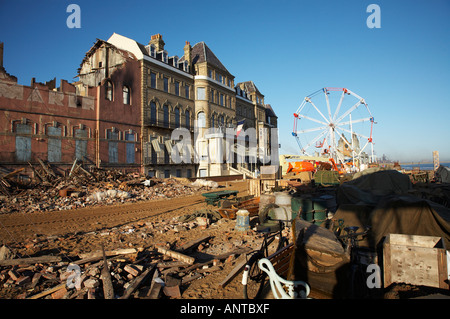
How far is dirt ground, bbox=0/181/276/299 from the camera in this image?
6309 millimetres

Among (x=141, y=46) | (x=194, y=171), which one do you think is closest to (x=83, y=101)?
(x=141, y=46)

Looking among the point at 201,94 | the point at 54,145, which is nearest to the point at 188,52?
the point at 201,94

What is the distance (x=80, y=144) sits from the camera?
2466cm

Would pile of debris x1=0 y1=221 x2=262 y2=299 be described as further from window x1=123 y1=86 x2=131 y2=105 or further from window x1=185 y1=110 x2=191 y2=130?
window x1=185 y1=110 x2=191 y2=130

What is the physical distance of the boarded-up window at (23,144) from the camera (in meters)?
21.0

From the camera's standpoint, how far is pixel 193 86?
126 ft

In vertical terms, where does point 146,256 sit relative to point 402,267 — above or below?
below

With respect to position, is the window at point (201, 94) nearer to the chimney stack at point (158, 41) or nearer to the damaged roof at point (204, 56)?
the damaged roof at point (204, 56)

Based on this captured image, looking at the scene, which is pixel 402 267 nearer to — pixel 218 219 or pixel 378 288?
pixel 378 288

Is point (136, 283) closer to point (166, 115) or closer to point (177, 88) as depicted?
point (166, 115)

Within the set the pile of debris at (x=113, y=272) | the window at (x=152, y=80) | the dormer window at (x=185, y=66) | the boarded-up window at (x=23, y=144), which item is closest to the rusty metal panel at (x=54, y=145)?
the boarded-up window at (x=23, y=144)

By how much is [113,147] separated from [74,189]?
8.91 m

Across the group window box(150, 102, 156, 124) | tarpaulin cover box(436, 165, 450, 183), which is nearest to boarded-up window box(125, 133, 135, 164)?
window box(150, 102, 156, 124)

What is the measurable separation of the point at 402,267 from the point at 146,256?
22.1 feet
